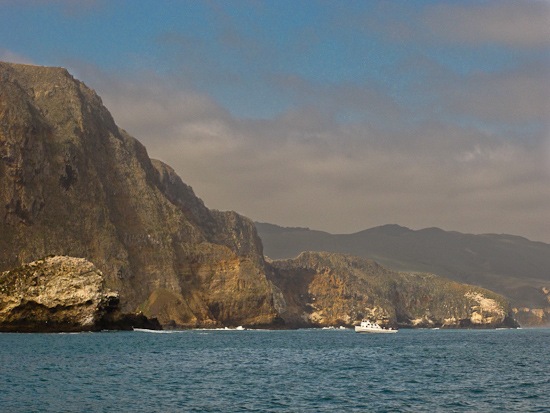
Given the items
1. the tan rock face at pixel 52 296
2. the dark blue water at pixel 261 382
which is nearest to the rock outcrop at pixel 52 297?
the tan rock face at pixel 52 296

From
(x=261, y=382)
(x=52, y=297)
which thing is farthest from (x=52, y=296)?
(x=261, y=382)

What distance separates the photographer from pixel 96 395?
2704 inches

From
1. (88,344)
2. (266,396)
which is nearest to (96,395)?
(266,396)

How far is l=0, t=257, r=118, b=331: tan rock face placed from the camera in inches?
7047

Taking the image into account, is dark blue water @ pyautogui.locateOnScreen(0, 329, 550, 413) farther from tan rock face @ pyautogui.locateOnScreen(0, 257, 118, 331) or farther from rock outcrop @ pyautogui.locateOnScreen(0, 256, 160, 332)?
rock outcrop @ pyautogui.locateOnScreen(0, 256, 160, 332)

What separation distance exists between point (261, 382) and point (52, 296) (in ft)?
370

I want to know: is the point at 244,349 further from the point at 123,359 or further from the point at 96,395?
the point at 96,395

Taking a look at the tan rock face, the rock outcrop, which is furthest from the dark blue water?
the rock outcrop

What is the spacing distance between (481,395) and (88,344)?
284 feet

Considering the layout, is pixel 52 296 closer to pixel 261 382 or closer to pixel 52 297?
pixel 52 297

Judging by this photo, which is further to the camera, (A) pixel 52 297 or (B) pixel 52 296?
(A) pixel 52 297

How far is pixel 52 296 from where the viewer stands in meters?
183

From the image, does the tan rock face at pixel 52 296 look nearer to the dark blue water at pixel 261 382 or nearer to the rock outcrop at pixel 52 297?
the rock outcrop at pixel 52 297

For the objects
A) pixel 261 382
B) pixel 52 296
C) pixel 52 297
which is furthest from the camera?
pixel 52 297
